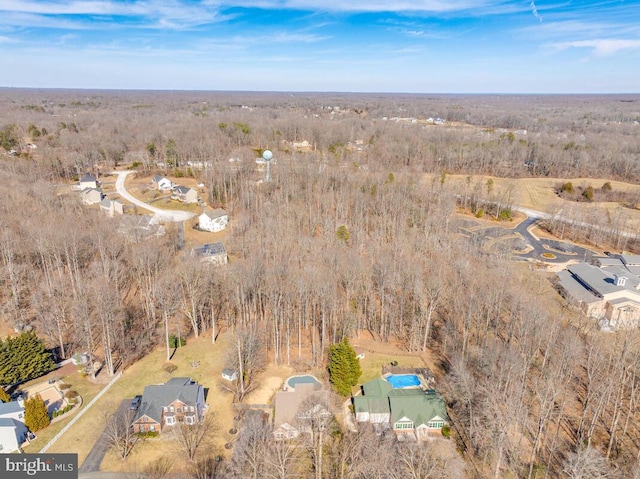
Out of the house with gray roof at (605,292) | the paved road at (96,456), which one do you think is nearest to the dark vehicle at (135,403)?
the paved road at (96,456)

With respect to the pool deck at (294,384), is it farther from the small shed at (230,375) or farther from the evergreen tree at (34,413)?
the evergreen tree at (34,413)

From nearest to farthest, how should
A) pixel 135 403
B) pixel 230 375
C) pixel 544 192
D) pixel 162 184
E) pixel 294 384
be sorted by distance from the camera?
pixel 135 403 < pixel 294 384 < pixel 230 375 < pixel 162 184 < pixel 544 192

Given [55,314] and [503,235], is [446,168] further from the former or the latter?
[55,314]

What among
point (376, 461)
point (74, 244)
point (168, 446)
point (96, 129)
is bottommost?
point (168, 446)

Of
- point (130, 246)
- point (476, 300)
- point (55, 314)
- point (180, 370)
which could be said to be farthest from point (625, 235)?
point (55, 314)

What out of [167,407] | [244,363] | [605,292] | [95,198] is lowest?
[167,407]

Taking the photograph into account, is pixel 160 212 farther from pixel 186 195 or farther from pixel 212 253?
pixel 212 253

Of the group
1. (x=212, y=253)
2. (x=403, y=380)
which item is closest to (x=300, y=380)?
(x=403, y=380)
